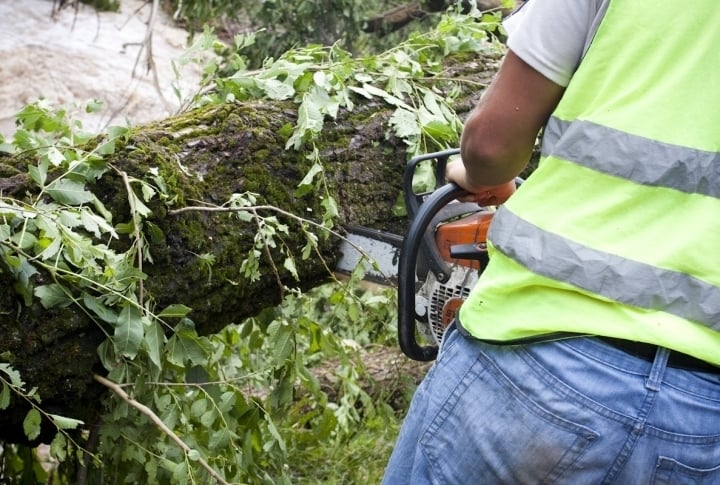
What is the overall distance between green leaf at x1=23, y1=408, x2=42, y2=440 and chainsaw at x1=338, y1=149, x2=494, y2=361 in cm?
84

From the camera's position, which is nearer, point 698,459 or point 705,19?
point 705,19

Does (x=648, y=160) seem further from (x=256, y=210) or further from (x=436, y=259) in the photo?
(x=256, y=210)

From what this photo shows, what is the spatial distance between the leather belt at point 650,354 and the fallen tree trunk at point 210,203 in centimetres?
119

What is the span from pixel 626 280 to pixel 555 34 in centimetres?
39

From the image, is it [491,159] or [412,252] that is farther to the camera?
[412,252]

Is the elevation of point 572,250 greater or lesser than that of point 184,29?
greater

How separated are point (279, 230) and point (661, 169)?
128 cm

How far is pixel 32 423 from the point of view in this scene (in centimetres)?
199

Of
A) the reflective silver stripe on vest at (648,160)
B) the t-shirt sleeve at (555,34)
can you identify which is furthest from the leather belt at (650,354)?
the t-shirt sleeve at (555,34)

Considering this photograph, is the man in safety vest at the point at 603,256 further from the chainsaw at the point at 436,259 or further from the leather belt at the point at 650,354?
the chainsaw at the point at 436,259

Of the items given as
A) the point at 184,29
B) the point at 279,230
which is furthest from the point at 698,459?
the point at 184,29

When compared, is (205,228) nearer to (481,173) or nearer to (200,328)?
(200,328)

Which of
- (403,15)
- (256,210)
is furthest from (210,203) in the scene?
(403,15)

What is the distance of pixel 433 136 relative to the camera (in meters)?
2.75
